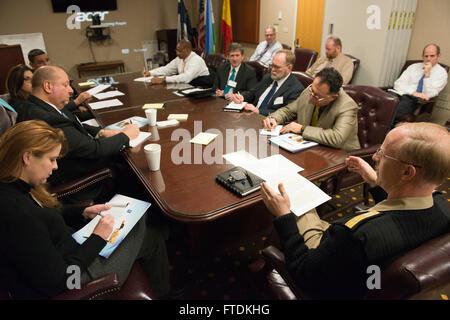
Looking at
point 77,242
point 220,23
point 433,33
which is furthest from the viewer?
point 220,23

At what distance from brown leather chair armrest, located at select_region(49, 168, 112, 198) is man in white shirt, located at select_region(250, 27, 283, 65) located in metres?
4.03

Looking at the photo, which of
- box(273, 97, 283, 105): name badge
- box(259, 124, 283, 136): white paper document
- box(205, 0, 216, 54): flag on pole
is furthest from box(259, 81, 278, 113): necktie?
box(205, 0, 216, 54): flag on pole

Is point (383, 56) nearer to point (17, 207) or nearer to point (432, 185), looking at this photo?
point (432, 185)

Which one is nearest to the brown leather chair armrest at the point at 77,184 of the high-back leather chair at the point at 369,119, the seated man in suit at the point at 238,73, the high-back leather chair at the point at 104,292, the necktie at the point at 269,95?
the high-back leather chair at the point at 104,292

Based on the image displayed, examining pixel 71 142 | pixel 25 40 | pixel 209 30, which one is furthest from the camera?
pixel 209 30

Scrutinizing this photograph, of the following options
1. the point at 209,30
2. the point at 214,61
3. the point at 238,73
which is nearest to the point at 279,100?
the point at 238,73

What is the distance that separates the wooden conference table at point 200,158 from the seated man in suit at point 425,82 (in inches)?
87.5

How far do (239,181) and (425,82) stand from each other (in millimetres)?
3354

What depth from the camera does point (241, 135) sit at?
1949 mm

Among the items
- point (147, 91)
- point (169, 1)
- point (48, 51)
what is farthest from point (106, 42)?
point (147, 91)

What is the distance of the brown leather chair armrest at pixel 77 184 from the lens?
1.58 m

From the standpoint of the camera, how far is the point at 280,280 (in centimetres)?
116

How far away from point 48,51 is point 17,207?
6.12m

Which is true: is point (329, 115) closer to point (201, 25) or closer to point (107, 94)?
point (107, 94)
